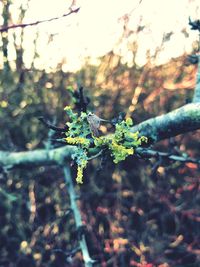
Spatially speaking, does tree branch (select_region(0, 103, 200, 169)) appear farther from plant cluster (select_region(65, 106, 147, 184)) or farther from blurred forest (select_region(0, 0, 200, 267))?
blurred forest (select_region(0, 0, 200, 267))

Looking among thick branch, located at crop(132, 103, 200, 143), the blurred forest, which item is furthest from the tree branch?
the blurred forest

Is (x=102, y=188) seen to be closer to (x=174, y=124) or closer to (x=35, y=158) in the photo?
(x=35, y=158)

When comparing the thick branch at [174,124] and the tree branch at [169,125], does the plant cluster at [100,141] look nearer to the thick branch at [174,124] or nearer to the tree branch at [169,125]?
the tree branch at [169,125]

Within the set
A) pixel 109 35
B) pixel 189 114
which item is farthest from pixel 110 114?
pixel 189 114

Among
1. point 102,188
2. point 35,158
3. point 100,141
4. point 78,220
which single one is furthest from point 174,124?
point 102,188

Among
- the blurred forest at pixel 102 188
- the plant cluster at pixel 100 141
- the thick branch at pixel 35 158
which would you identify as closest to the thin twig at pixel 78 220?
the thick branch at pixel 35 158

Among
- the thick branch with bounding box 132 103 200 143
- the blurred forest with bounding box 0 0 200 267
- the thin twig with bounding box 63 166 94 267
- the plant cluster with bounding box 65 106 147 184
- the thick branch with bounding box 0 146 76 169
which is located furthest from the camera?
the blurred forest with bounding box 0 0 200 267
